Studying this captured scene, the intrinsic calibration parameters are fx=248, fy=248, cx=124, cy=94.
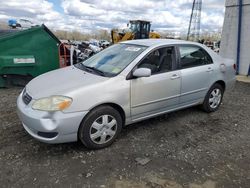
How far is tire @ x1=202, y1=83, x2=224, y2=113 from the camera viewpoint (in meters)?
4.82

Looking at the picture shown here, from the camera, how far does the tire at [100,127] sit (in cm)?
322

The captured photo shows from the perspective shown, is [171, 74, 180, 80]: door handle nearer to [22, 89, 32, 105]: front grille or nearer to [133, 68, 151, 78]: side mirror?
[133, 68, 151, 78]: side mirror

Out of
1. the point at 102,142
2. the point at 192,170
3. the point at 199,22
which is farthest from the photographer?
the point at 199,22

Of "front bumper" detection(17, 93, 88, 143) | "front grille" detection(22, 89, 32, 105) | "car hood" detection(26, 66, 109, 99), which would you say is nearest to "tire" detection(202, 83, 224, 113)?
"car hood" detection(26, 66, 109, 99)

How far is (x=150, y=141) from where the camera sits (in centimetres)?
377

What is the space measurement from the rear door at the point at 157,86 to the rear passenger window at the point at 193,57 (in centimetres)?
21

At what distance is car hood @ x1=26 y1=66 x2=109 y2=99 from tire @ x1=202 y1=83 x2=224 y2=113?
7.75ft

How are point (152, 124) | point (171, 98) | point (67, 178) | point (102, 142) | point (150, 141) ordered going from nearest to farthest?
point (67, 178), point (102, 142), point (150, 141), point (171, 98), point (152, 124)

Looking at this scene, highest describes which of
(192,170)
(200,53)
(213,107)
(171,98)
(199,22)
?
(199,22)

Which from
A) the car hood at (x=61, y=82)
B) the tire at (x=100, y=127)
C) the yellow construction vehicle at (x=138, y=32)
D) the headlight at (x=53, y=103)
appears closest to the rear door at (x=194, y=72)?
the tire at (x=100, y=127)

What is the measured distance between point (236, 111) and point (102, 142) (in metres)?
3.26

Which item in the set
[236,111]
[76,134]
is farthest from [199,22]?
[76,134]

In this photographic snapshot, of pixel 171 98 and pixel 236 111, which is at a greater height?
pixel 171 98

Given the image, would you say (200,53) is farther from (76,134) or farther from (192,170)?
(76,134)
